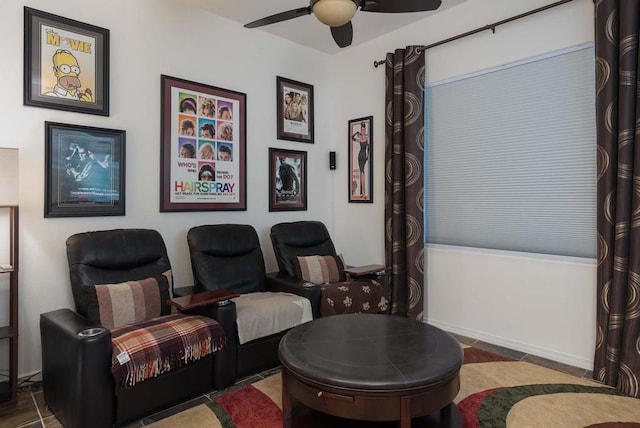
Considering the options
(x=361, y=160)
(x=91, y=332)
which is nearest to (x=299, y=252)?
(x=361, y=160)

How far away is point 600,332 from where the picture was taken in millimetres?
2652

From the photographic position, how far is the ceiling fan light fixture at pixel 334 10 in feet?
6.73

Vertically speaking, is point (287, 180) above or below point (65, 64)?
below

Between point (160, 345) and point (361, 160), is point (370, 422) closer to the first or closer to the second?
point (160, 345)

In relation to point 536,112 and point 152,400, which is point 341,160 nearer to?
point 536,112

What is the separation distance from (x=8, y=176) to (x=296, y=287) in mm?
1990

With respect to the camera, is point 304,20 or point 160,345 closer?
point 160,345

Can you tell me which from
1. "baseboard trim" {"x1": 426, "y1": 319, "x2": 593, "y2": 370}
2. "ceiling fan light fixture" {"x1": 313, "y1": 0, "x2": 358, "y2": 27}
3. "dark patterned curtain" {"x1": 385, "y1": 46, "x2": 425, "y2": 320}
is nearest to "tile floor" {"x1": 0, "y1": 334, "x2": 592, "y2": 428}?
"baseboard trim" {"x1": 426, "y1": 319, "x2": 593, "y2": 370}

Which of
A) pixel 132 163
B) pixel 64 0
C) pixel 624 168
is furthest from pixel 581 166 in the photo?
pixel 64 0

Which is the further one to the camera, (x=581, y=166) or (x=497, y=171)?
(x=497, y=171)

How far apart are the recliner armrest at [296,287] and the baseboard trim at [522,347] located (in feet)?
4.44

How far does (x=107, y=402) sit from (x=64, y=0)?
106 inches

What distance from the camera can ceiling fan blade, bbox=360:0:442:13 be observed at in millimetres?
2226

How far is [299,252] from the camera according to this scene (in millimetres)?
3688
